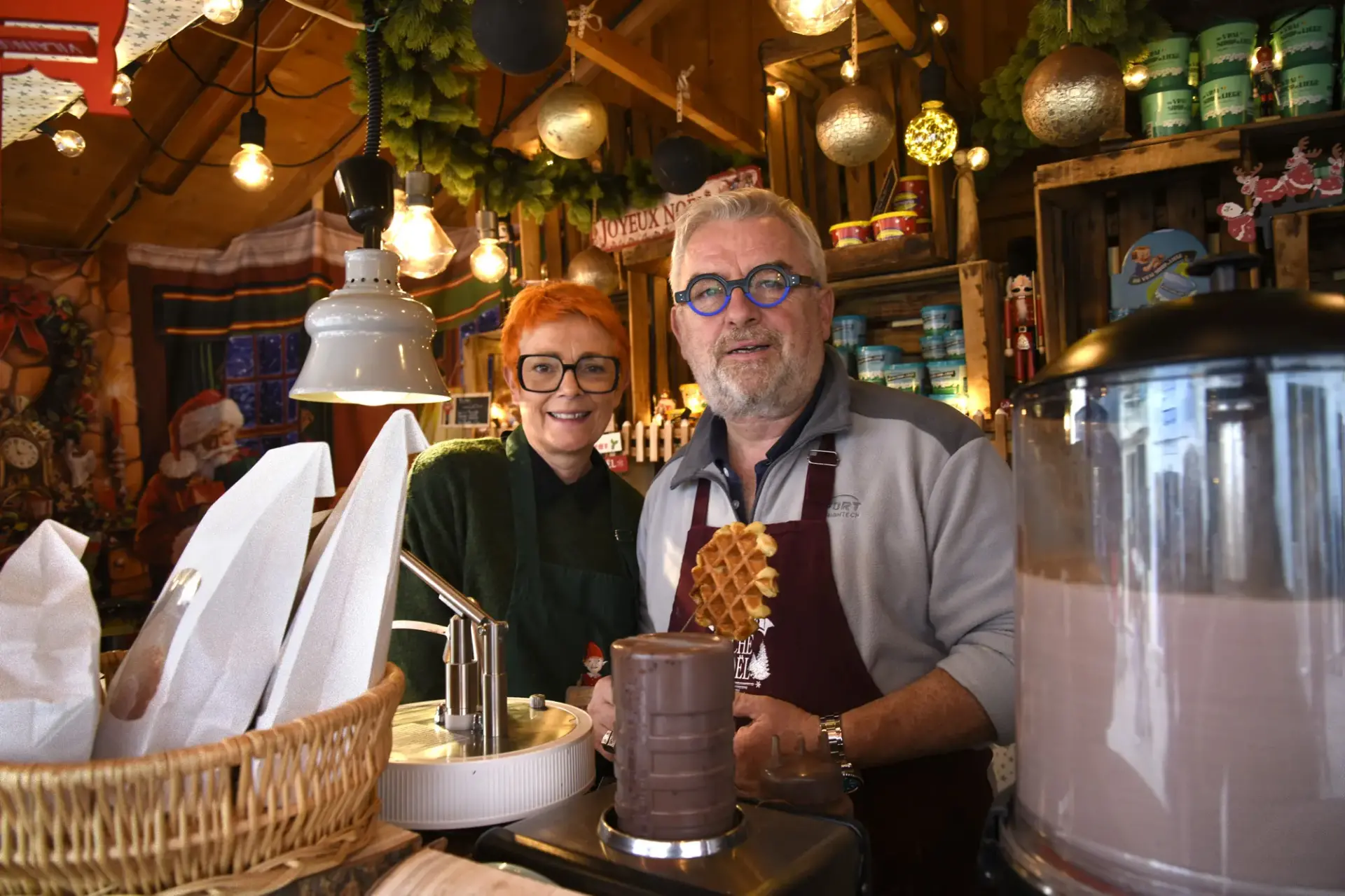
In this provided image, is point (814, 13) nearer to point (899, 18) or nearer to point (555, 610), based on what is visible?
point (899, 18)

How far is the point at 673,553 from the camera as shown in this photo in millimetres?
1983

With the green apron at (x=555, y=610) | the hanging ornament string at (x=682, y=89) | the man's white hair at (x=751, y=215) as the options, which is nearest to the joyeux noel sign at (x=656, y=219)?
the hanging ornament string at (x=682, y=89)

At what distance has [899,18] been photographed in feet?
11.9

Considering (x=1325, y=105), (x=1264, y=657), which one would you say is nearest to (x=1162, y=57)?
(x=1325, y=105)

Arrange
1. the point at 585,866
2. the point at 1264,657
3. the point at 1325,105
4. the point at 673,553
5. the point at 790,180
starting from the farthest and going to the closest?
1. the point at 790,180
2. the point at 1325,105
3. the point at 673,553
4. the point at 585,866
5. the point at 1264,657

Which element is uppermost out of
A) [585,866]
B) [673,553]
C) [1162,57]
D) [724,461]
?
[1162,57]

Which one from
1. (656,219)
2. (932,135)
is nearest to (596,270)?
(656,219)

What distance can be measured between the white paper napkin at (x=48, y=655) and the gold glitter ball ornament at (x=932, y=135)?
3.36 meters

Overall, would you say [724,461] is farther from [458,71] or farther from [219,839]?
[458,71]

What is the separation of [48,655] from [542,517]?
1.41 m

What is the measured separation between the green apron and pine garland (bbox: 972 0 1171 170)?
92.1 inches

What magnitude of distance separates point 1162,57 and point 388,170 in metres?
2.88

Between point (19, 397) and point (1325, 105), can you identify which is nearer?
point (1325, 105)

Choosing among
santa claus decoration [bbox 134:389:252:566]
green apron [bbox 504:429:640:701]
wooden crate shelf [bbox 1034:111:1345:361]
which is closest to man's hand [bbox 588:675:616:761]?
green apron [bbox 504:429:640:701]
